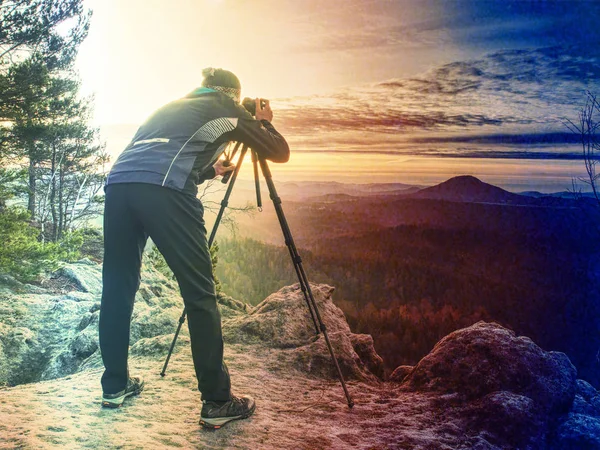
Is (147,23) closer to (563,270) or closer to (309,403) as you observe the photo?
(309,403)

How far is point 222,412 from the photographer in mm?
2605

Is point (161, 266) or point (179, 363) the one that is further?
point (161, 266)

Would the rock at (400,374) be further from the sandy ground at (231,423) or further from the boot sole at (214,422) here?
the boot sole at (214,422)

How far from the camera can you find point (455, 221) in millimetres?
5211

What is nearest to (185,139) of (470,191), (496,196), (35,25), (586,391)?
(586,391)

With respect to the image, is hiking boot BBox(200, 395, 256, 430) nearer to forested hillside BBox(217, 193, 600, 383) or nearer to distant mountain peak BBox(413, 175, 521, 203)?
forested hillside BBox(217, 193, 600, 383)

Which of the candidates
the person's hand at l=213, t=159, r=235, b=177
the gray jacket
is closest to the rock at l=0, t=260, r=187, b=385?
the person's hand at l=213, t=159, r=235, b=177

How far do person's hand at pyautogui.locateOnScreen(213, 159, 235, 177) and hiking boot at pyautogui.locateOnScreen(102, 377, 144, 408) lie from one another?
1419 mm

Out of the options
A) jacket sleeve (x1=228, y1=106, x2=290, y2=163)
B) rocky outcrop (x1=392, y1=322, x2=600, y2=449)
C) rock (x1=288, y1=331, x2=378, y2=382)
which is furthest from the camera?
rock (x1=288, y1=331, x2=378, y2=382)

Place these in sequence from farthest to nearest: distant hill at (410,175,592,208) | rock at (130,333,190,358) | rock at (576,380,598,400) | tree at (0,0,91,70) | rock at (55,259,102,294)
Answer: tree at (0,0,91,70), rock at (55,259,102,294), distant hill at (410,175,592,208), rock at (130,333,190,358), rock at (576,380,598,400)

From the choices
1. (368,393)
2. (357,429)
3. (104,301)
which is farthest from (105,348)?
(368,393)

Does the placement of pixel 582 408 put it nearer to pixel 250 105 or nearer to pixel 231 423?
pixel 231 423

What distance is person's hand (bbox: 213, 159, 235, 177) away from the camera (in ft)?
10.0

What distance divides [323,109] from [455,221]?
1968mm
